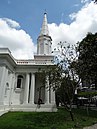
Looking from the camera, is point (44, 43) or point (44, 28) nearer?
point (44, 43)

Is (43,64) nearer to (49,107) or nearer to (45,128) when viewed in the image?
(49,107)

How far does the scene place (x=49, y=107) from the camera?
2408 cm

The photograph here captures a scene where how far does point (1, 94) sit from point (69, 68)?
1089 cm

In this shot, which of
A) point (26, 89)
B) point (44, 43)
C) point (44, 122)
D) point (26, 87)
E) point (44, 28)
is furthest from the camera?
point (44, 28)

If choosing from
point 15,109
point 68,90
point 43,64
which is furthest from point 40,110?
point 68,90

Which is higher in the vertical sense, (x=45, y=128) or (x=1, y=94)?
(x=1, y=94)

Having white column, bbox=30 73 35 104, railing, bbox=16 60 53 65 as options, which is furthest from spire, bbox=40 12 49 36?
white column, bbox=30 73 35 104

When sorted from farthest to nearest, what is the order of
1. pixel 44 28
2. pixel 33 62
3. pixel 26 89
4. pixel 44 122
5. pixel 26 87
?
pixel 44 28, pixel 33 62, pixel 26 87, pixel 26 89, pixel 44 122

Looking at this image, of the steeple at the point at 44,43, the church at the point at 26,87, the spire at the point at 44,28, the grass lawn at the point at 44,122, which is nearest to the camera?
the grass lawn at the point at 44,122

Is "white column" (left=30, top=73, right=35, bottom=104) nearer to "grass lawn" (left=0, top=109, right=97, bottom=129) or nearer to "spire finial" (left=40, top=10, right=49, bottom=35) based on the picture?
"grass lawn" (left=0, top=109, right=97, bottom=129)

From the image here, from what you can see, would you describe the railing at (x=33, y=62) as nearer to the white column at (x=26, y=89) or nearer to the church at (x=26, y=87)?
the church at (x=26, y=87)

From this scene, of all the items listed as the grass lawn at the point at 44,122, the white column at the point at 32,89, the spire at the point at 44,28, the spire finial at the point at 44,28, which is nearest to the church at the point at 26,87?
the white column at the point at 32,89

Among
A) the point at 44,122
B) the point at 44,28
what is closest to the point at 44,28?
the point at 44,28

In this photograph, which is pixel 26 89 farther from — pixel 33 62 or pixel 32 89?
pixel 33 62
